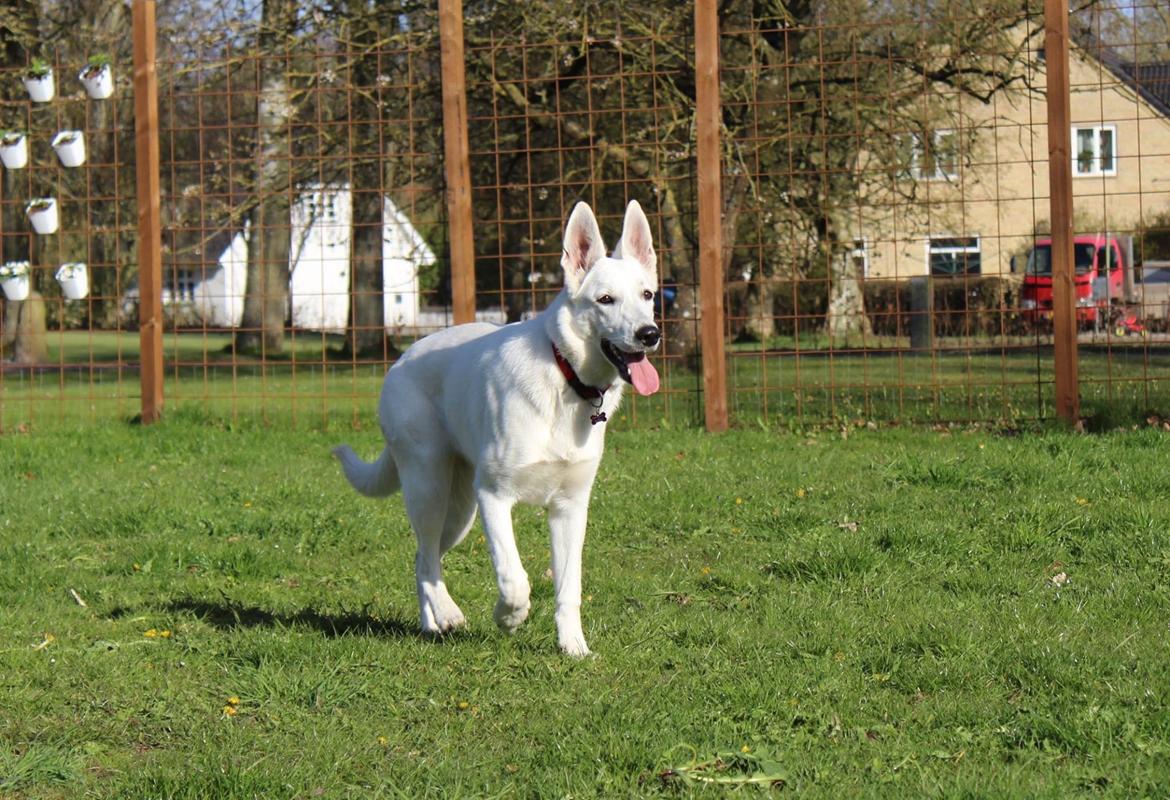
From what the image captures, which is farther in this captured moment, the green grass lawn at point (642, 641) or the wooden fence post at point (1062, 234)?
the wooden fence post at point (1062, 234)

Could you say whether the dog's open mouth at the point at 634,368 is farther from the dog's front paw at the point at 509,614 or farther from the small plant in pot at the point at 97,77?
the small plant in pot at the point at 97,77

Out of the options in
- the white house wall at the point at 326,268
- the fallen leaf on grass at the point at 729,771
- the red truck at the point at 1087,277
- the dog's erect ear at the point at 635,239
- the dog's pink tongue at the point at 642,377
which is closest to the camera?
the fallen leaf on grass at the point at 729,771

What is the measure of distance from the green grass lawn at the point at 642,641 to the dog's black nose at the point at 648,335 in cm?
105

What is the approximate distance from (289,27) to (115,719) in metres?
10.9

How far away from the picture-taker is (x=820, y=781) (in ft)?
11.2

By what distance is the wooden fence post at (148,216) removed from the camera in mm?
11188

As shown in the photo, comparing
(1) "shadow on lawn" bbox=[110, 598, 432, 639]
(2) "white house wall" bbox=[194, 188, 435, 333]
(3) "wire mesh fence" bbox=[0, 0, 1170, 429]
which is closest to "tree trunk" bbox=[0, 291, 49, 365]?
(2) "white house wall" bbox=[194, 188, 435, 333]

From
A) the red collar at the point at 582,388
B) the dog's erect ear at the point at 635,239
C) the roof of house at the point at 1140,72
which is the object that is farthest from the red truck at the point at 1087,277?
the red collar at the point at 582,388

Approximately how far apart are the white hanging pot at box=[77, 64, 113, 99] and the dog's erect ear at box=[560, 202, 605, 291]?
8010 millimetres

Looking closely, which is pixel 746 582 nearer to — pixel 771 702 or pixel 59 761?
pixel 771 702

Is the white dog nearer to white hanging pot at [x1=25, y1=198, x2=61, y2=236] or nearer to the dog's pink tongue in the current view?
the dog's pink tongue

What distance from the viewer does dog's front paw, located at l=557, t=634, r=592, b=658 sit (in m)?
4.60

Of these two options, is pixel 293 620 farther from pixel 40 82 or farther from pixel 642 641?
pixel 40 82

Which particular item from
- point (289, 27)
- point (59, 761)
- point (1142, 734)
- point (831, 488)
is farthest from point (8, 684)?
point (289, 27)
